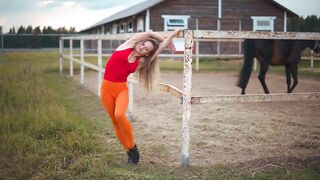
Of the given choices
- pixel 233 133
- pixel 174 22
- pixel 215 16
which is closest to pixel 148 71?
pixel 233 133

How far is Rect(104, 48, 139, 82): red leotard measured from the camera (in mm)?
3807

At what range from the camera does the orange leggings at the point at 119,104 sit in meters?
3.80

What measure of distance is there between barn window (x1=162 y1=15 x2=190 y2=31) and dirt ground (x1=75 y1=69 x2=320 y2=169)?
14.4m

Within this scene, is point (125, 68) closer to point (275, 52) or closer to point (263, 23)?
point (275, 52)

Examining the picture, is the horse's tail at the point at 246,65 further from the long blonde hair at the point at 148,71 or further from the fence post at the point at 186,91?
the fence post at the point at 186,91

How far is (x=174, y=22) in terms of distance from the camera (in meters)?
22.8

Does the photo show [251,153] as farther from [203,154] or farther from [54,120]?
[54,120]

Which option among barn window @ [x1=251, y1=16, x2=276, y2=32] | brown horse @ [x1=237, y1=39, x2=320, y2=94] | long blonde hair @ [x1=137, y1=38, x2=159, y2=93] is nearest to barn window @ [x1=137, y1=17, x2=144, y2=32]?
barn window @ [x1=251, y1=16, x2=276, y2=32]

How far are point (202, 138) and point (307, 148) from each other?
4.23 ft

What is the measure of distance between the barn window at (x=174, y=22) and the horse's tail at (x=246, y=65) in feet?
45.7

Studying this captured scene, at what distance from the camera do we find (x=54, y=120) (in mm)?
5309

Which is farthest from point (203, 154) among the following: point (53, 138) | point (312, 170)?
point (53, 138)

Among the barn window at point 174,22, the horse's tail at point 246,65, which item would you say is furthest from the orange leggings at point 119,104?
the barn window at point 174,22

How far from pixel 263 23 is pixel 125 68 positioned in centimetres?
2140
